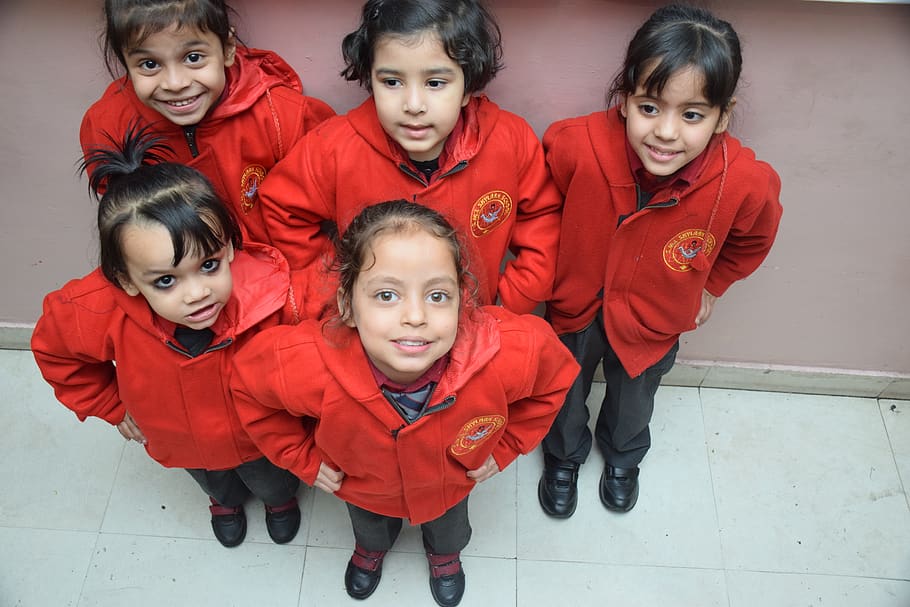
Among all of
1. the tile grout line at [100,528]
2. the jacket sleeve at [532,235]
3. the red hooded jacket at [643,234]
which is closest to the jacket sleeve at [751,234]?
the red hooded jacket at [643,234]

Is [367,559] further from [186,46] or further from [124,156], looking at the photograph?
[186,46]

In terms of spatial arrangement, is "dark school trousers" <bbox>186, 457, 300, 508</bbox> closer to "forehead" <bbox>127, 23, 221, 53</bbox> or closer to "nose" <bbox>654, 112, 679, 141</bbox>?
"forehead" <bbox>127, 23, 221, 53</bbox>

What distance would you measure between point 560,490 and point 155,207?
1109 millimetres

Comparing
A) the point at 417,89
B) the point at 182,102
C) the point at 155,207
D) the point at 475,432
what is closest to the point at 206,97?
the point at 182,102

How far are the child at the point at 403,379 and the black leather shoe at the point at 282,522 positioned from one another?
0.37m

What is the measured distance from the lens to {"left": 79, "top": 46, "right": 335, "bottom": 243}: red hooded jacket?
4.56 ft

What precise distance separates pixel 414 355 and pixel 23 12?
103cm

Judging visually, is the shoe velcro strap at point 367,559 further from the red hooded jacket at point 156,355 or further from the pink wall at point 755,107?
the pink wall at point 755,107

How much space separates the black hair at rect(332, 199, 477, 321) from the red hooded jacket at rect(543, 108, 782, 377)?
31cm

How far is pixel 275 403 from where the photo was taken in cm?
129

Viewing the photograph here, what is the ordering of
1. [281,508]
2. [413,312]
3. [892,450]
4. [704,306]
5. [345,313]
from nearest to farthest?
[413,312], [345,313], [704,306], [281,508], [892,450]

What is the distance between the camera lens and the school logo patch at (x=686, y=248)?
139 cm

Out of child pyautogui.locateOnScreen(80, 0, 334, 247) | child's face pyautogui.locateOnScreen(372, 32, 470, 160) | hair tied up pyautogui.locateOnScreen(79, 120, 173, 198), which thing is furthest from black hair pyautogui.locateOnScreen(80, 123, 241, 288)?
child's face pyautogui.locateOnScreen(372, 32, 470, 160)

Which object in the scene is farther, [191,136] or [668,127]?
[191,136]
